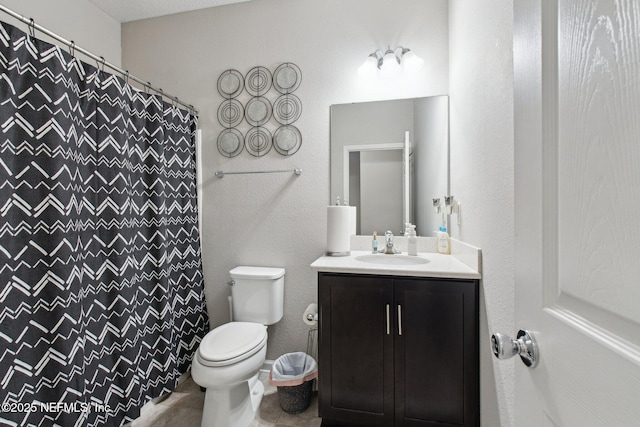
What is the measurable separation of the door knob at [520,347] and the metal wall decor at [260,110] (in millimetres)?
1702

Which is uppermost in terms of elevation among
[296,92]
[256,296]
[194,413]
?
[296,92]

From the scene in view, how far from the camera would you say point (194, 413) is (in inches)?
63.9

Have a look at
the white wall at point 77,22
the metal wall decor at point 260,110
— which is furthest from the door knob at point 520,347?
the white wall at point 77,22

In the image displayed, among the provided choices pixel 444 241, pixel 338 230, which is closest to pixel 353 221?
pixel 338 230

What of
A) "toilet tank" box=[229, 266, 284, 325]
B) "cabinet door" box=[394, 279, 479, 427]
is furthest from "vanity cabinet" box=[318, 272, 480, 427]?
"toilet tank" box=[229, 266, 284, 325]

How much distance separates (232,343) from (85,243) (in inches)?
35.2

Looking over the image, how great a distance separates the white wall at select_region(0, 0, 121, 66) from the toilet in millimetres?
1992

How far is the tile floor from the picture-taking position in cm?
154

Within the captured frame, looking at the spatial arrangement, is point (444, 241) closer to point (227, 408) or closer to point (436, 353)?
point (436, 353)

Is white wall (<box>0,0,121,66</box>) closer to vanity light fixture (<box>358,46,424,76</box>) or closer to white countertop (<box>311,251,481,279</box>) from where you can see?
vanity light fixture (<box>358,46,424,76</box>)

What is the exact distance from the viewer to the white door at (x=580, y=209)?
0.32m

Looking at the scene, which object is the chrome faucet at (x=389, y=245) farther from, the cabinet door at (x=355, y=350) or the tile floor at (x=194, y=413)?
the tile floor at (x=194, y=413)

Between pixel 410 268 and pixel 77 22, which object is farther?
pixel 77 22

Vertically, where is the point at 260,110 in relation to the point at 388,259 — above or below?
above
